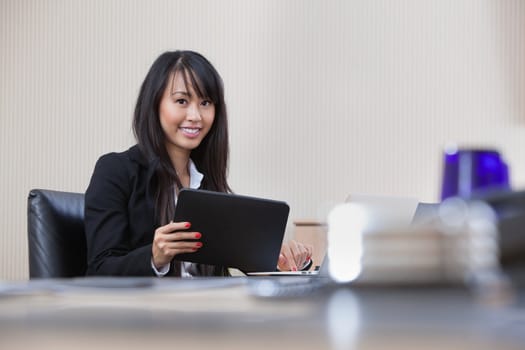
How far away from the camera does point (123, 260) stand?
1.76 m

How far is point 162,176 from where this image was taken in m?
2.09

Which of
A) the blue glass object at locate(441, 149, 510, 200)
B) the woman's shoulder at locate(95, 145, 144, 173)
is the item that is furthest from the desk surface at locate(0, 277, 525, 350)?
the woman's shoulder at locate(95, 145, 144, 173)

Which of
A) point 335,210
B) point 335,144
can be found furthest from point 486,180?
point 335,144

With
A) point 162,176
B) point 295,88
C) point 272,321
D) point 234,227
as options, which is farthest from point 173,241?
point 295,88

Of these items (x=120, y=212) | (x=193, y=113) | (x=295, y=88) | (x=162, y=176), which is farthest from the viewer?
(x=295, y=88)

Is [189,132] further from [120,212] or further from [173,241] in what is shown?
[173,241]

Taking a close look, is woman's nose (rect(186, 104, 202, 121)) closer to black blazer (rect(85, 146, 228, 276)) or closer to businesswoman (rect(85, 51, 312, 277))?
businesswoman (rect(85, 51, 312, 277))

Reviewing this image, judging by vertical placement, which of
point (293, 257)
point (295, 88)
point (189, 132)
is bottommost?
point (293, 257)

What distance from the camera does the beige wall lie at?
422cm

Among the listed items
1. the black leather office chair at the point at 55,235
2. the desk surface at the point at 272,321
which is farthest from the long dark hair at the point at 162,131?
the desk surface at the point at 272,321

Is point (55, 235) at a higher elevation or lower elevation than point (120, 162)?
lower

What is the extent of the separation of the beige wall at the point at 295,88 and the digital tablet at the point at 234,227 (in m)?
2.45

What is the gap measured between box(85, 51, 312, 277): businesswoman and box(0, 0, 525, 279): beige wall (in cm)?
188

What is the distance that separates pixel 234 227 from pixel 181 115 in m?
0.63
